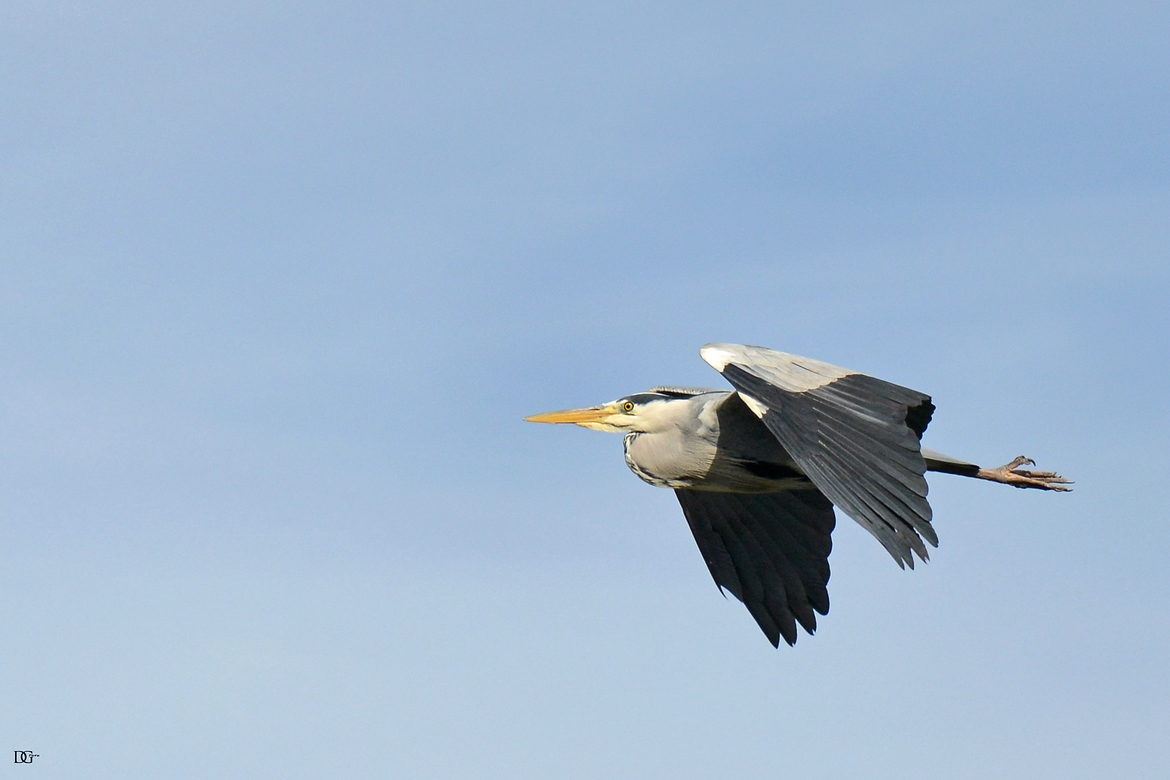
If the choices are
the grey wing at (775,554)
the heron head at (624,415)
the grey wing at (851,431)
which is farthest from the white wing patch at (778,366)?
the grey wing at (775,554)

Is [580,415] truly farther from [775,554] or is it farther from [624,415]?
[775,554]

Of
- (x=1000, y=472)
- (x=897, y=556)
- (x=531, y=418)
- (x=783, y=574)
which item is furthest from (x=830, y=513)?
(x=897, y=556)

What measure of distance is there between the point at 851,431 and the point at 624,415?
2.10 m

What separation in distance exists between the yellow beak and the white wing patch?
115cm

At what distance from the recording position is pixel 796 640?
8.80 metres

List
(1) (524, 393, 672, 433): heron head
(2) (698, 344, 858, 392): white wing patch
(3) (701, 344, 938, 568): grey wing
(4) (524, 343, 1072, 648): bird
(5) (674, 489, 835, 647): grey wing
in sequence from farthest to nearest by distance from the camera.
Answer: (5) (674, 489, 835, 647): grey wing < (1) (524, 393, 672, 433): heron head < (2) (698, 344, 858, 392): white wing patch < (4) (524, 343, 1072, 648): bird < (3) (701, 344, 938, 568): grey wing

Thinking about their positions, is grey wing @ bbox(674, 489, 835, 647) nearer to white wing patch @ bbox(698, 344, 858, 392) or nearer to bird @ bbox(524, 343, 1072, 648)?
bird @ bbox(524, 343, 1072, 648)

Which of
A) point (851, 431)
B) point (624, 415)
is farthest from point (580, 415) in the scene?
point (851, 431)

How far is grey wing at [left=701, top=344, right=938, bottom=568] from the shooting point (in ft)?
19.9

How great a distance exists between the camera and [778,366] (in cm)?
739

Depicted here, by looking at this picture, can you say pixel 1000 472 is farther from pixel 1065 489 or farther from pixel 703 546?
pixel 703 546

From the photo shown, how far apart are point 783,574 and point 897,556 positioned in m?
3.17

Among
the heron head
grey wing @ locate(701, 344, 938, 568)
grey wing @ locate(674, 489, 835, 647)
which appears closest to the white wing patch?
grey wing @ locate(701, 344, 938, 568)

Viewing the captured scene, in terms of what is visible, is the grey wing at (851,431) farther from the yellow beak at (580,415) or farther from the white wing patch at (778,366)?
the yellow beak at (580,415)
